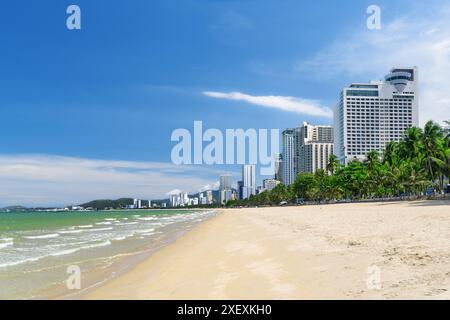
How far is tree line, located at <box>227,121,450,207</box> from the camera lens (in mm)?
68125

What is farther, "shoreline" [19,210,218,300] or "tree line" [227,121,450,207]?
"tree line" [227,121,450,207]

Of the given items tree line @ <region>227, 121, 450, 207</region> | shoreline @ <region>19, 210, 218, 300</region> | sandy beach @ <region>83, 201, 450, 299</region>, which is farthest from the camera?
tree line @ <region>227, 121, 450, 207</region>

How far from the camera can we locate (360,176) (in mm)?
100938

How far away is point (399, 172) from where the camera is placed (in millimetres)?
80500

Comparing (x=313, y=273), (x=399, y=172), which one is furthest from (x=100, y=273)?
(x=399, y=172)

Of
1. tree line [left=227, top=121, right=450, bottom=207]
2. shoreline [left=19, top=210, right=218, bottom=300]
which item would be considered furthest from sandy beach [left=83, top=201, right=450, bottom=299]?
tree line [left=227, top=121, right=450, bottom=207]

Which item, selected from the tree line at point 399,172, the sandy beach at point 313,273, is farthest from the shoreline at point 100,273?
the tree line at point 399,172

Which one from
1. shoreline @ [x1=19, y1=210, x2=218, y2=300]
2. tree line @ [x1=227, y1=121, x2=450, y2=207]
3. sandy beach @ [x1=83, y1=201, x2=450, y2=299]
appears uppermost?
tree line @ [x1=227, y1=121, x2=450, y2=207]

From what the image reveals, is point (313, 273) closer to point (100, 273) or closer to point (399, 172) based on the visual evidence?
point (100, 273)

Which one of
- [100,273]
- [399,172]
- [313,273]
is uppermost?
[399,172]

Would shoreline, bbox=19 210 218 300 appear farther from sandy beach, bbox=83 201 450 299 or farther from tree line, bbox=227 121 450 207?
tree line, bbox=227 121 450 207

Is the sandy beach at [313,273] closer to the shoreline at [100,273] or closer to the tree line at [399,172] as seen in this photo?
the shoreline at [100,273]

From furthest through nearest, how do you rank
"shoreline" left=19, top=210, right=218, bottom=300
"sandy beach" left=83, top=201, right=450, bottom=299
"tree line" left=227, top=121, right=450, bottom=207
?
1. "tree line" left=227, top=121, right=450, bottom=207
2. "shoreline" left=19, top=210, right=218, bottom=300
3. "sandy beach" left=83, top=201, right=450, bottom=299
